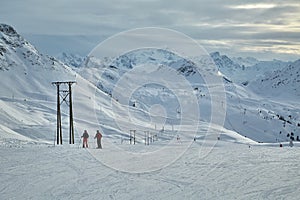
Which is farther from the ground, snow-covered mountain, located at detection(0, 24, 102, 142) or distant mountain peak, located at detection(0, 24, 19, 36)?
distant mountain peak, located at detection(0, 24, 19, 36)

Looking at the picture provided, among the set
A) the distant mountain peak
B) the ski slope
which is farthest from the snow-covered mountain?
the ski slope

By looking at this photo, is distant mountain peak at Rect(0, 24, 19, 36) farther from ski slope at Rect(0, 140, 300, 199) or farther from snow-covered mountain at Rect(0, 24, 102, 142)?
ski slope at Rect(0, 140, 300, 199)

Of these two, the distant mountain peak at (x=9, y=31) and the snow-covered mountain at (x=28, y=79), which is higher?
the distant mountain peak at (x=9, y=31)

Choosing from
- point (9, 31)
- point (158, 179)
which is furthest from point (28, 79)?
point (158, 179)

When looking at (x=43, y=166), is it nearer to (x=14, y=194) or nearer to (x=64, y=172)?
(x=64, y=172)

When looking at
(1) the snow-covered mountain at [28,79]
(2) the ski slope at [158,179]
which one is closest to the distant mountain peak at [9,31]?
(1) the snow-covered mountain at [28,79]

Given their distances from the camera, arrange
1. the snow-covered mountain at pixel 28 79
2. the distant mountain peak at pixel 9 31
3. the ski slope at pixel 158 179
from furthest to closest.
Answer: the distant mountain peak at pixel 9 31
the snow-covered mountain at pixel 28 79
the ski slope at pixel 158 179

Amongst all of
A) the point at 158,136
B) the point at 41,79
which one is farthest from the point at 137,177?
the point at 41,79

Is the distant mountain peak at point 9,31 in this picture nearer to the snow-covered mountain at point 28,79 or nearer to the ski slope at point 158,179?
the snow-covered mountain at point 28,79

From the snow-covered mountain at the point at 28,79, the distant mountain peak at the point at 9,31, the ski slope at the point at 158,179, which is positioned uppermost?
the distant mountain peak at the point at 9,31

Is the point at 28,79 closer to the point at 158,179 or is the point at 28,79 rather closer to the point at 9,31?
the point at 9,31

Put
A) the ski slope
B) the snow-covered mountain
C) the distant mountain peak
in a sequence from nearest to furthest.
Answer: the ski slope < the snow-covered mountain < the distant mountain peak

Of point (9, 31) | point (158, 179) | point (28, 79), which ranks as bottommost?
point (158, 179)

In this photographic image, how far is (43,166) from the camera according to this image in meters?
18.4
